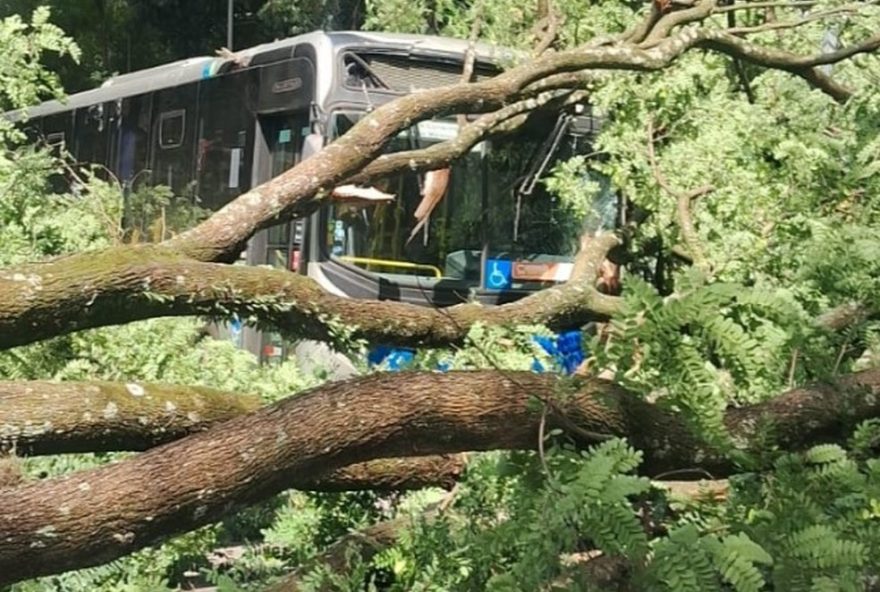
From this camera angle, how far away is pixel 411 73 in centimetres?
988

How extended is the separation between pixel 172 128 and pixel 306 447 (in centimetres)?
880

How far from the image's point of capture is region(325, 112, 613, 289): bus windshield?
930 cm

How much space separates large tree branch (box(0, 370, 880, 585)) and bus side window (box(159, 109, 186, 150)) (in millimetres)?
8353

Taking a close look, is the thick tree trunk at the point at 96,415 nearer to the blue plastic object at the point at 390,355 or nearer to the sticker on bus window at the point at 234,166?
the blue plastic object at the point at 390,355

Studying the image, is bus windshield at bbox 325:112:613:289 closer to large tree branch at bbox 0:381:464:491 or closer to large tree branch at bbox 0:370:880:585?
large tree branch at bbox 0:381:464:491

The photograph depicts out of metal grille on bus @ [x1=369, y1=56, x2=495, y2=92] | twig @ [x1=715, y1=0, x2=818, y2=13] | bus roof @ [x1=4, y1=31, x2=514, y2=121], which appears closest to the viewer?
twig @ [x1=715, y1=0, x2=818, y2=13]

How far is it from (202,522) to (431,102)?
15.0ft

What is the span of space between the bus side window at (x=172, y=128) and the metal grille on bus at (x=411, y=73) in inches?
105

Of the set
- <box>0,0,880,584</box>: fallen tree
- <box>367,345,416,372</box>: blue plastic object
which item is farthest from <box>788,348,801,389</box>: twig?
<box>367,345,416,372</box>: blue plastic object

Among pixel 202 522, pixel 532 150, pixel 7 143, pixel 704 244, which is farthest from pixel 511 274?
pixel 202 522

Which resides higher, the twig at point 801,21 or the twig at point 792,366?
the twig at point 801,21

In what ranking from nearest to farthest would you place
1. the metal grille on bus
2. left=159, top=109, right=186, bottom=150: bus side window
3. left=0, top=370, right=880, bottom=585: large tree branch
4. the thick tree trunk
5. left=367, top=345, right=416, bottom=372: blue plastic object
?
left=0, top=370, right=880, bottom=585: large tree branch
the thick tree trunk
left=367, top=345, right=416, bottom=372: blue plastic object
the metal grille on bus
left=159, top=109, right=186, bottom=150: bus side window

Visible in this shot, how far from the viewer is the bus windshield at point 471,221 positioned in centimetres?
930

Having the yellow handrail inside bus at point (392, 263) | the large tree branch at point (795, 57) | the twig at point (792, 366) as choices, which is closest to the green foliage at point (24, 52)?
the yellow handrail inside bus at point (392, 263)
